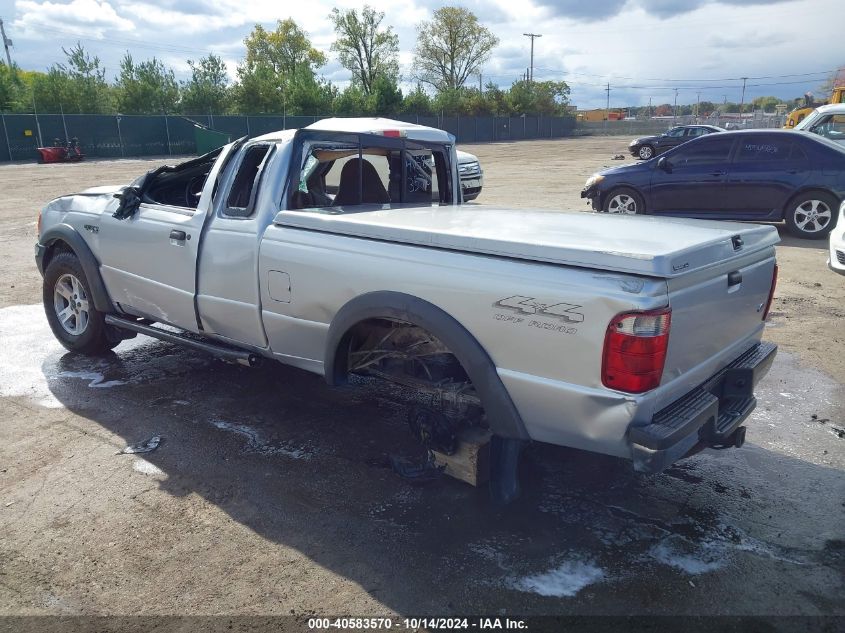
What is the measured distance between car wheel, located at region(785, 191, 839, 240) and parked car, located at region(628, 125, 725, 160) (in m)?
16.0

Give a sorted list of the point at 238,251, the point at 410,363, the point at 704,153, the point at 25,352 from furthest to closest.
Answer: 1. the point at 704,153
2. the point at 25,352
3. the point at 238,251
4. the point at 410,363

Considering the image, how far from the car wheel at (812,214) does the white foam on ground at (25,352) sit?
10.3 metres

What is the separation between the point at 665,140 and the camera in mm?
26625

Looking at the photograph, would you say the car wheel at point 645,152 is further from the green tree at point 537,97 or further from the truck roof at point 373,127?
the green tree at point 537,97

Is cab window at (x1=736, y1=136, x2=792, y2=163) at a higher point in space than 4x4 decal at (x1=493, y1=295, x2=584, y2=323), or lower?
higher

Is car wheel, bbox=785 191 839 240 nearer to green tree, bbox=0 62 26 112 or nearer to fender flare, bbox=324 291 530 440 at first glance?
fender flare, bbox=324 291 530 440

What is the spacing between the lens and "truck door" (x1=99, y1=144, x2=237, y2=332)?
4.41m

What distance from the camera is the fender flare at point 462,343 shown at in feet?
9.59

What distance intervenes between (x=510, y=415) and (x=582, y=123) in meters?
75.0

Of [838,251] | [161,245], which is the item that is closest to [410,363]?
[161,245]

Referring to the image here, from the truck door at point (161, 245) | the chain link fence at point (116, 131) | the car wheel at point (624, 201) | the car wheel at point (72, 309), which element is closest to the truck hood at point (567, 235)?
the truck door at point (161, 245)

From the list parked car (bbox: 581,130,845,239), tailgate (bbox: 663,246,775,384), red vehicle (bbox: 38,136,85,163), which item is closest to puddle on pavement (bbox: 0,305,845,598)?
tailgate (bbox: 663,246,775,384)

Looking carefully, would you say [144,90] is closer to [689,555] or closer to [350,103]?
[350,103]

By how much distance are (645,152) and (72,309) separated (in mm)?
26423
